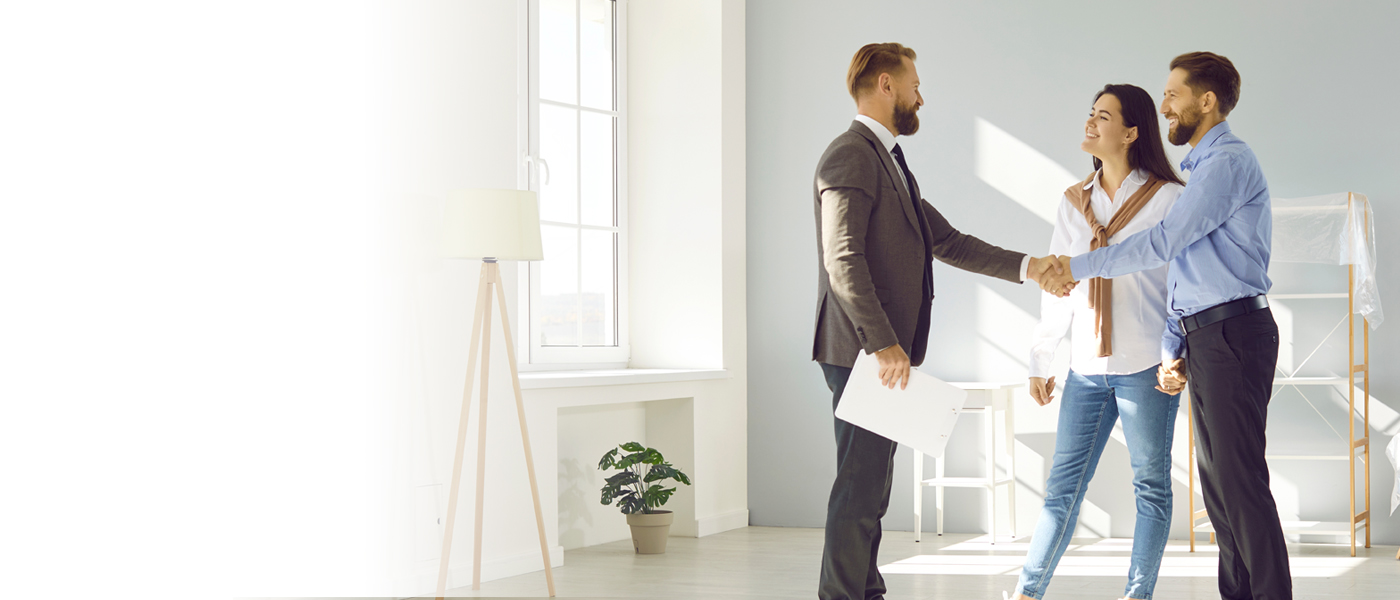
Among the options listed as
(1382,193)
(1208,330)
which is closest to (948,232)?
(1208,330)

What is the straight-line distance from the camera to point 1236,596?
101 inches

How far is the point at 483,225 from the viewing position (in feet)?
10.8

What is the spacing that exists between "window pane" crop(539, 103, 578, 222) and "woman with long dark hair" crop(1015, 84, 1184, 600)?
2420 mm

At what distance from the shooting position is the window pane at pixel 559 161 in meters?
4.64

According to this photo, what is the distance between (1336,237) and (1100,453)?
6.16ft

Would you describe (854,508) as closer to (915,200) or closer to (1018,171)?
(915,200)

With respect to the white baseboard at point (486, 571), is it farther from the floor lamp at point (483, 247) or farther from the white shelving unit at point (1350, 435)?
the white shelving unit at point (1350, 435)

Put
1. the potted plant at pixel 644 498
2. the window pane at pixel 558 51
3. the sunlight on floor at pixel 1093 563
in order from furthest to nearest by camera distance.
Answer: the window pane at pixel 558 51 < the potted plant at pixel 644 498 < the sunlight on floor at pixel 1093 563

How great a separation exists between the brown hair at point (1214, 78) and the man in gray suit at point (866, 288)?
0.63 meters

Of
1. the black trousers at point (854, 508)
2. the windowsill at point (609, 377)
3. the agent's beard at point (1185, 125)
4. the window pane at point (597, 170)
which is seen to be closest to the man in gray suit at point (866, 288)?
the black trousers at point (854, 508)

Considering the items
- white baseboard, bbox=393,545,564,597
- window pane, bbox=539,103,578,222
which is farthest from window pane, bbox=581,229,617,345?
white baseboard, bbox=393,545,564,597

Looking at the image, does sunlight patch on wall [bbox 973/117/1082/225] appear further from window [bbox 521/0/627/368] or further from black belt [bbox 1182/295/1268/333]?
black belt [bbox 1182/295/1268/333]

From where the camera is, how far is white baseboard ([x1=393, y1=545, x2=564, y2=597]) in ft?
10.8

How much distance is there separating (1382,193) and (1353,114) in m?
0.31
